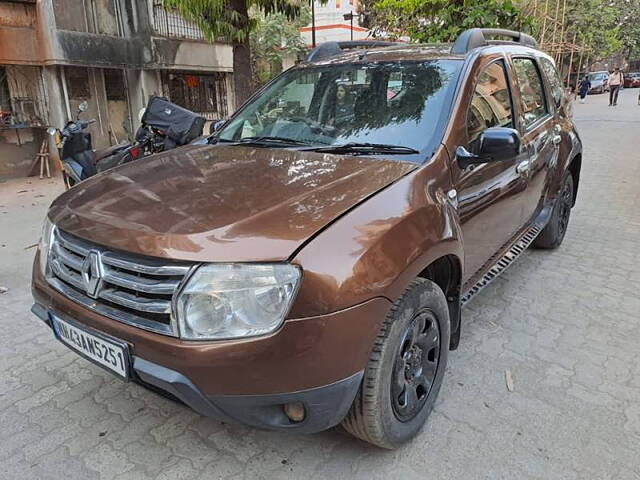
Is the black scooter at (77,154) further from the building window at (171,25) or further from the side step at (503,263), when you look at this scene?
the building window at (171,25)

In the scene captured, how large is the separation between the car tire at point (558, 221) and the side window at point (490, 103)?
5.32 feet

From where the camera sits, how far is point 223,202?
2.06 m

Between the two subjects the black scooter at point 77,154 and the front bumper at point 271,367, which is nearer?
the front bumper at point 271,367

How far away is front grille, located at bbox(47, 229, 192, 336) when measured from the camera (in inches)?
70.0

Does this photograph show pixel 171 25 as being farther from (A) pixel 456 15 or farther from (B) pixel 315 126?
(B) pixel 315 126

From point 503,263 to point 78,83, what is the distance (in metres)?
10.0

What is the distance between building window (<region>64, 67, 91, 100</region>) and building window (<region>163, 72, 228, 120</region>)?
2.08m

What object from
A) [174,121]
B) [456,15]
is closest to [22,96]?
[174,121]

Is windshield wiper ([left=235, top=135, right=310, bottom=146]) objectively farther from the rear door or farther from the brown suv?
the rear door

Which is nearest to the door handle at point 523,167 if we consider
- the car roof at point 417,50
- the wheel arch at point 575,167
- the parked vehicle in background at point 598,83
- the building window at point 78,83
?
the car roof at point 417,50

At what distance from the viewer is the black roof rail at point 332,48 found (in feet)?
11.9

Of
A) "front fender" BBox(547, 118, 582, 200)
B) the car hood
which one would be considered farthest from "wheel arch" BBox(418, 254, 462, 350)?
"front fender" BBox(547, 118, 582, 200)

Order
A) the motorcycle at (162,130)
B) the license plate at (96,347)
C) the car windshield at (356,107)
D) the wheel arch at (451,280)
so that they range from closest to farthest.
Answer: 1. the license plate at (96,347)
2. the wheel arch at (451,280)
3. the car windshield at (356,107)
4. the motorcycle at (162,130)

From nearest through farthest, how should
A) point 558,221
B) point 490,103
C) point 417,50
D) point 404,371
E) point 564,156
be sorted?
1. point 404,371
2. point 490,103
3. point 417,50
4. point 564,156
5. point 558,221
